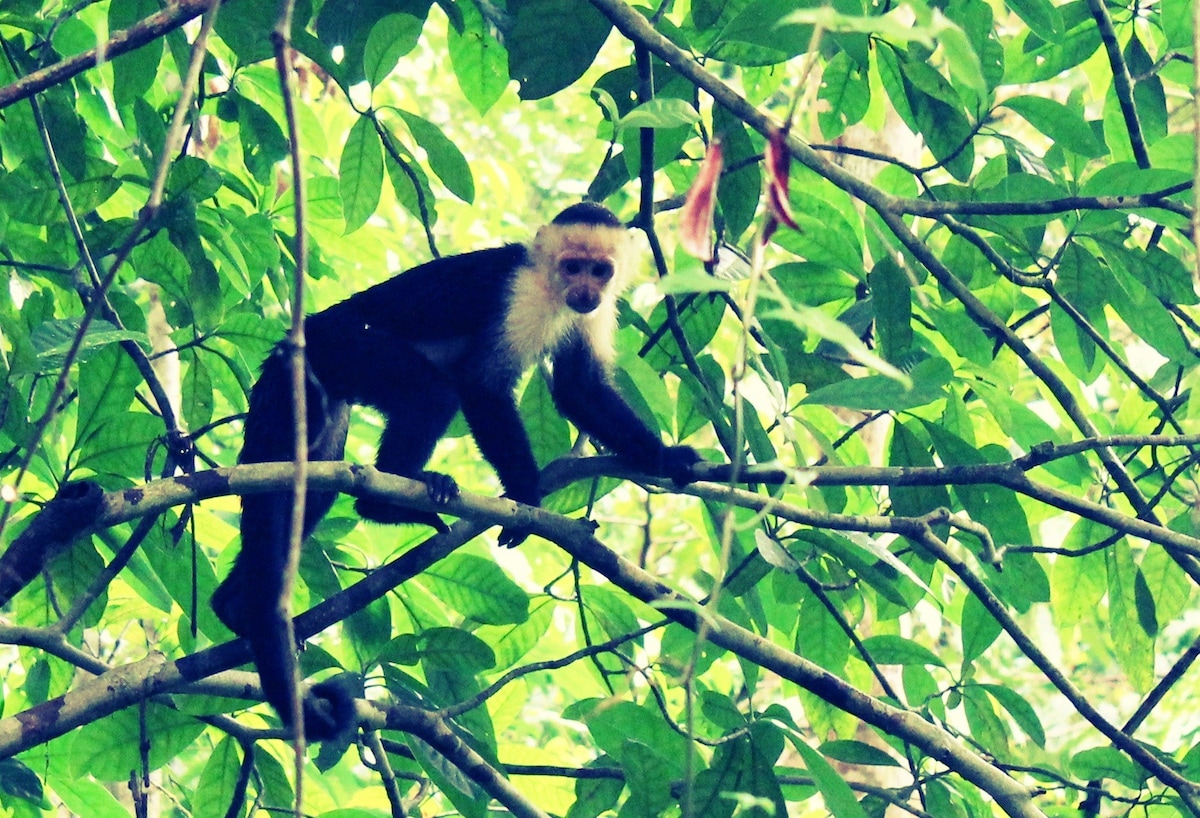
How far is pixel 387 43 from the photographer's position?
255 centimetres

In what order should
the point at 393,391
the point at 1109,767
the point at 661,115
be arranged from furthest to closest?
the point at 393,391 < the point at 1109,767 < the point at 661,115

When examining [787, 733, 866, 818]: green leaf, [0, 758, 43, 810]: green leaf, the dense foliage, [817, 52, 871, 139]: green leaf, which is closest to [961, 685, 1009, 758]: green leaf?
the dense foliage

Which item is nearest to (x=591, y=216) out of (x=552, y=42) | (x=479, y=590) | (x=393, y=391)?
(x=393, y=391)

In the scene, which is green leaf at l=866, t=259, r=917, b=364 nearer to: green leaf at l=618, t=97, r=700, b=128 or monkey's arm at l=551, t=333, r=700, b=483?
monkey's arm at l=551, t=333, r=700, b=483

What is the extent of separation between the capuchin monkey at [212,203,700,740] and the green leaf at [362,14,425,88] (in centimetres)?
62

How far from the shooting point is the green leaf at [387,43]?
8.28 feet

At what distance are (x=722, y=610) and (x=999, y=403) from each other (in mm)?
752

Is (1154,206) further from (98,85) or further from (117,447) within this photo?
(98,85)

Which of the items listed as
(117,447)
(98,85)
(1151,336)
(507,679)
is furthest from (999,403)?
(98,85)

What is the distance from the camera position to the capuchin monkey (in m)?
2.92

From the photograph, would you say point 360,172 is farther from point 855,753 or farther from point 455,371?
point 855,753

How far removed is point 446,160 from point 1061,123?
1.34m

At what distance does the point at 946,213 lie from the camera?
2.23 m

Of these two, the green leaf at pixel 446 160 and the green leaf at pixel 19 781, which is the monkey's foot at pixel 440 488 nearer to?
the green leaf at pixel 446 160
